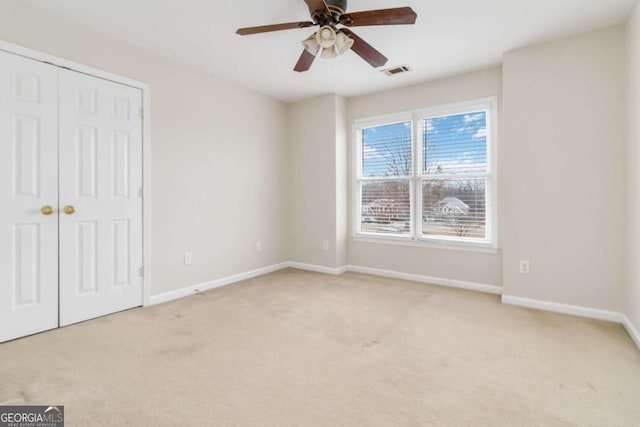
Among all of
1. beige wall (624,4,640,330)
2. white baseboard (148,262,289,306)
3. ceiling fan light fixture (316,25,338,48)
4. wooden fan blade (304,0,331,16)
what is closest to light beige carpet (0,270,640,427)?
white baseboard (148,262,289,306)

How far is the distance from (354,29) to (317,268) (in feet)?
10.3

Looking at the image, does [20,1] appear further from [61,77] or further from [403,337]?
[403,337]

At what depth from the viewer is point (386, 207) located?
448 centimetres

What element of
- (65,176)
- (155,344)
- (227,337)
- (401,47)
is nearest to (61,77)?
(65,176)

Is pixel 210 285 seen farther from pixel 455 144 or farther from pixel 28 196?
pixel 455 144

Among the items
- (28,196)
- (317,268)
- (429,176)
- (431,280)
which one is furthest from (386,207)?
(28,196)

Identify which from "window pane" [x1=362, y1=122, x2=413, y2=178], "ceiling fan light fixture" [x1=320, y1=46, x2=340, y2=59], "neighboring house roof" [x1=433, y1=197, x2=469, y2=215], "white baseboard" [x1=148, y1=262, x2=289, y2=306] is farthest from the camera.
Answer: "window pane" [x1=362, y1=122, x2=413, y2=178]

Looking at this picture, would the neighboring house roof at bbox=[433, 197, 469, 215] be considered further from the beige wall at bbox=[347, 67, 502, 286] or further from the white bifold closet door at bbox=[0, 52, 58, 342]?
the white bifold closet door at bbox=[0, 52, 58, 342]

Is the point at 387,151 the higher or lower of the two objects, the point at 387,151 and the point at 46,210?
the higher

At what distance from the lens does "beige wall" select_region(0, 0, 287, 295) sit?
273 centimetres

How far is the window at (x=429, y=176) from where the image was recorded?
12.2 ft

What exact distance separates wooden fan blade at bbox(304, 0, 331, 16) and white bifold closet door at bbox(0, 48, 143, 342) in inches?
79.1

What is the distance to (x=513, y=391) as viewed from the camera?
5.79 ft

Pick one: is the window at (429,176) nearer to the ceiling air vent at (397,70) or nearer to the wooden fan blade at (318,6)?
the ceiling air vent at (397,70)
